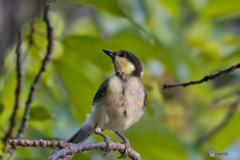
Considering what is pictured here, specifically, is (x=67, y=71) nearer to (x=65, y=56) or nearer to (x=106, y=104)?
(x=65, y=56)

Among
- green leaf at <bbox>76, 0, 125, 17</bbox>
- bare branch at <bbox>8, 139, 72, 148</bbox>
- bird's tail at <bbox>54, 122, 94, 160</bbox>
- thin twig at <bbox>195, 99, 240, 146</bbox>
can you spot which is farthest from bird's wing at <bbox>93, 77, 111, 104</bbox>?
thin twig at <bbox>195, 99, 240, 146</bbox>

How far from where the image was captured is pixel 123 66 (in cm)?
290

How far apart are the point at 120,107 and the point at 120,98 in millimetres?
79

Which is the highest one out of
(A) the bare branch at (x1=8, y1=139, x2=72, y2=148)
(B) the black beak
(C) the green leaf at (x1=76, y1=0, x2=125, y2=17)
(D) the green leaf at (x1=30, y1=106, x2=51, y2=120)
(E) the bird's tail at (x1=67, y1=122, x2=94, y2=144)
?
(C) the green leaf at (x1=76, y1=0, x2=125, y2=17)

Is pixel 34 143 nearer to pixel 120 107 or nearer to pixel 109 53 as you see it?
pixel 120 107

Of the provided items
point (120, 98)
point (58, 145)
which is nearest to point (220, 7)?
point (120, 98)

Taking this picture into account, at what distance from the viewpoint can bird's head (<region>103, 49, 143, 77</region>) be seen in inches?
113

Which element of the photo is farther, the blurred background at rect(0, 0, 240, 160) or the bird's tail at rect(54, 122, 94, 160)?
the bird's tail at rect(54, 122, 94, 160)

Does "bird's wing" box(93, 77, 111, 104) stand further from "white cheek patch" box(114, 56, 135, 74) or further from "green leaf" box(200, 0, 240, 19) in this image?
"green leaf" box(200, 0, 240, 19)

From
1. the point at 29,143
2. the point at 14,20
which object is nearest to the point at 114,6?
the point at 29,143

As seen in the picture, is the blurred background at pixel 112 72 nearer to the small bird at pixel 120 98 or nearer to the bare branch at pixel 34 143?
the small bird at pixel 120 98

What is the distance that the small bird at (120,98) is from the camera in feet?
8.66

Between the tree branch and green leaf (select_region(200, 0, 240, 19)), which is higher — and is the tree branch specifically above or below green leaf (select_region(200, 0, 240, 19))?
below

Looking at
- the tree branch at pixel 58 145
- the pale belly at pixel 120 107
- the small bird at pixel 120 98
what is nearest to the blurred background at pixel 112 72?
the small bird at pixel 120 98
